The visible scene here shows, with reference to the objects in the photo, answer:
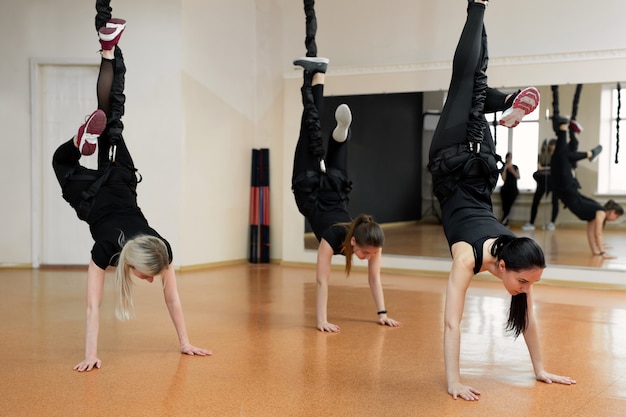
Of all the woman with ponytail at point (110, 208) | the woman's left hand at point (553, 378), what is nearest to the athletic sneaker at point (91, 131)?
the woman with ponytail at point (110, 208)

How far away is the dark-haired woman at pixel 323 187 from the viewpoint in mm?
4805

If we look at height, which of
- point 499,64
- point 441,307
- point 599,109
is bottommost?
point 441,307

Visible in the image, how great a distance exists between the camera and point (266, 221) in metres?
8.52

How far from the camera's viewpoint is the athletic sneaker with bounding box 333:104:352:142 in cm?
492

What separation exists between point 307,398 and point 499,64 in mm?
5035

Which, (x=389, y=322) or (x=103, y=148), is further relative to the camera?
(x=389, y=322)

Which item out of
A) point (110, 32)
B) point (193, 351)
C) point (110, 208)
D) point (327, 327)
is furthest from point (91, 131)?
point (327, 327)

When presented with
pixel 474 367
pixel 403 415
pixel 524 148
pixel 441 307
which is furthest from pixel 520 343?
pixel 524 148

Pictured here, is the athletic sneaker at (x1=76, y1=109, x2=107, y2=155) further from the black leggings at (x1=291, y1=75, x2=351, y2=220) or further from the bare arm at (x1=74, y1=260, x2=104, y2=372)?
the black leggings at (x1=291, y1=75, x2=351, y2=220)

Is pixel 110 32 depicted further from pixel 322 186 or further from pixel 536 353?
pixel 536 353

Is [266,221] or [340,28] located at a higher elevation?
[340,28]

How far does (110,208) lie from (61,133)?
13.7ft

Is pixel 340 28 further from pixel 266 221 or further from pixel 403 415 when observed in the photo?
pixel 403 415

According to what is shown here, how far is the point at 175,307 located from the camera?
3.97m
